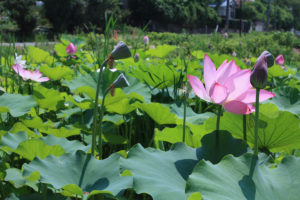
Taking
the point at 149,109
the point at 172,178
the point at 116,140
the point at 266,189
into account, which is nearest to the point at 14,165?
the point at 116,140

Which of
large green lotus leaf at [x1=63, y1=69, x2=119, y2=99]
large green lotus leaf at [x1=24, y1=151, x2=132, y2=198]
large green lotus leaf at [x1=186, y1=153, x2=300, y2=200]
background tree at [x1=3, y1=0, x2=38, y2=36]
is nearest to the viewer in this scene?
large green lotus leaf at [x1=186, y1=153, x2=300, y2=200]

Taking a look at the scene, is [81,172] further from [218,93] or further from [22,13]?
[22,13]

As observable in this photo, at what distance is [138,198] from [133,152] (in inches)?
10.2

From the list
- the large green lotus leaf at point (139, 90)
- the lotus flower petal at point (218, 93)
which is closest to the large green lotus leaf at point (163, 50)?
the large green lotus leaf at point (139, 90)

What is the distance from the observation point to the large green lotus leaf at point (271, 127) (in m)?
0.61

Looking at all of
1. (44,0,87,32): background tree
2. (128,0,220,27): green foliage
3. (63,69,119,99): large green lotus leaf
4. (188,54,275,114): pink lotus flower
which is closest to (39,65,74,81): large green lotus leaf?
(63,69,119,99): large green lotus leaf

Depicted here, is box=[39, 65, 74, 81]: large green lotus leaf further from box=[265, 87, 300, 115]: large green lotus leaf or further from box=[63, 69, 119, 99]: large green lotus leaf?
box=[265, 87, 300, 115]: large green lotus leaf

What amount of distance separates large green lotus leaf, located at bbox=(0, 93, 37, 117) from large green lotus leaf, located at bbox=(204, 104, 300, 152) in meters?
0.51

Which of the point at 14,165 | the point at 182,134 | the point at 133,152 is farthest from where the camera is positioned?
the point at 14,165

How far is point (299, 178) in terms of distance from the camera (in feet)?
1.53

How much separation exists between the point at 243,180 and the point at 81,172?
29cm

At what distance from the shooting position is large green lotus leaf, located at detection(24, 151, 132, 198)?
1.78 ft

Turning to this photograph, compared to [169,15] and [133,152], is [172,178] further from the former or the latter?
[169,15]

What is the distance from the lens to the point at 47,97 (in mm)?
1021
